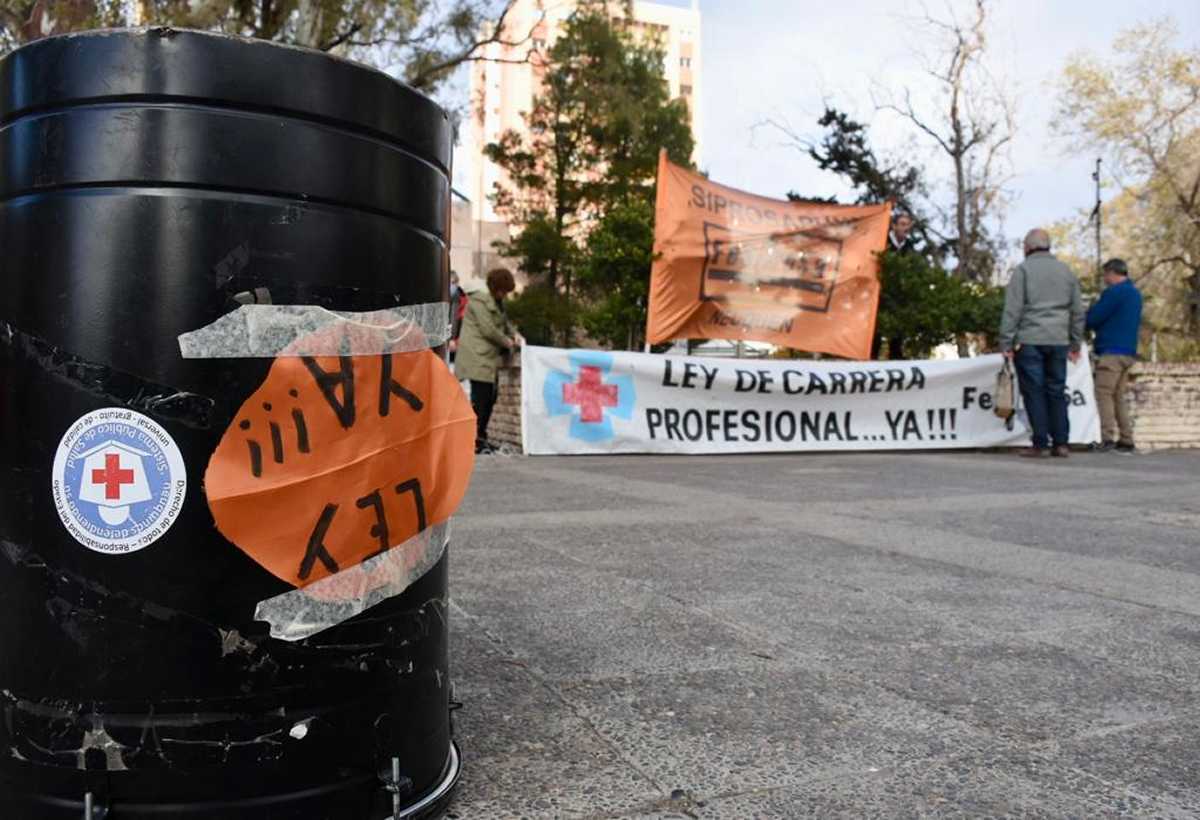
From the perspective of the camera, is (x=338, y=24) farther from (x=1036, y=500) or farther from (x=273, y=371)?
(x=273, y=371)

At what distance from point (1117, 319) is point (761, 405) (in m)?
4.22

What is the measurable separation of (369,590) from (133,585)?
342 millimetres

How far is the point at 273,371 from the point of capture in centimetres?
148

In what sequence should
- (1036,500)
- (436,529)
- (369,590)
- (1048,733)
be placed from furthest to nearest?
(1036,500) → (1048,733) → (436,529) → (369,590)

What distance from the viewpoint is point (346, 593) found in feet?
5.08

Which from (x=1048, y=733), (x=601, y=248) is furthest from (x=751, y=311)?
(x=1048, y=733)

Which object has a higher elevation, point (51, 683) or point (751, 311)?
point (751, 311)

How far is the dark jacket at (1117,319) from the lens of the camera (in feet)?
36.3

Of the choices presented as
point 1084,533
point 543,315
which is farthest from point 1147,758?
point 543,315

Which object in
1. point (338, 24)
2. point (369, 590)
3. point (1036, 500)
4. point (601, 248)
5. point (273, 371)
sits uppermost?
point (338, 24)

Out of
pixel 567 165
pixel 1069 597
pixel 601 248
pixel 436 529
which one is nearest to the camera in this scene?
pixel 436 529

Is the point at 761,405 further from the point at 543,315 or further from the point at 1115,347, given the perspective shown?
the point at 543,315

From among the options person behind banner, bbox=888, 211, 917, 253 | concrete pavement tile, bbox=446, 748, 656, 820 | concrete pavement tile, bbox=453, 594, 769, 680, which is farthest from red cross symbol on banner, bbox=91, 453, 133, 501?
person behind banner, bbox=888, 211, 917, 253

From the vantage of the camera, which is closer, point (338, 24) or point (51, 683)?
point (51, 683)
